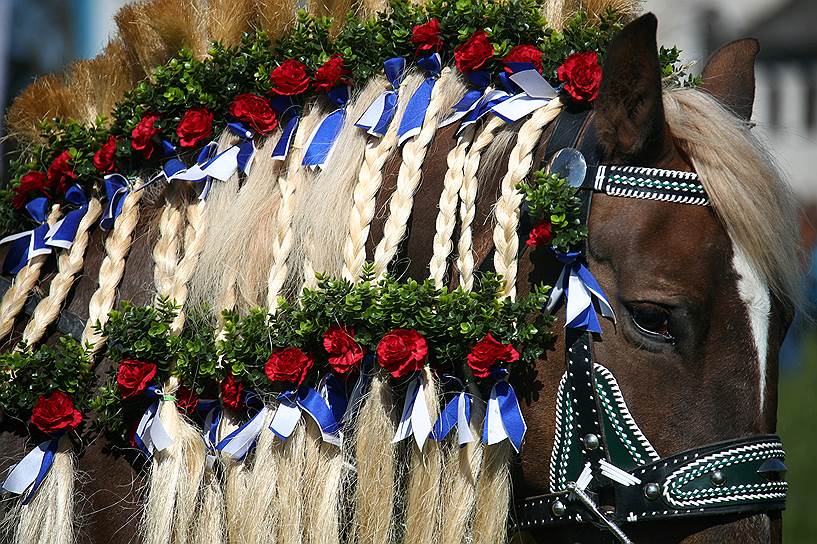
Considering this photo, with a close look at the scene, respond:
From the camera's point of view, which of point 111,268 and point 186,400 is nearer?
point 186,400

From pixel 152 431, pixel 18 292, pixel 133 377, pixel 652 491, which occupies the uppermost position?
pixel 18 292

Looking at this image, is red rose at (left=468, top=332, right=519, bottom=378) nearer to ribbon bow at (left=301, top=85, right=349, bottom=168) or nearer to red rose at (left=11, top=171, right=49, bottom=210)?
ribbon bow at (left=301, top=85, right=349, bottom=168)

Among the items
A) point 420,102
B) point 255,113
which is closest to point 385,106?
point 420,102

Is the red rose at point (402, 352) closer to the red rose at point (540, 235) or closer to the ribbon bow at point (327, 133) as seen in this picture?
the red rose at point (540, 235)

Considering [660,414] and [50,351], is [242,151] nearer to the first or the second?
[50,351]

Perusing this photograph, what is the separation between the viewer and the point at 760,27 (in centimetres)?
2589

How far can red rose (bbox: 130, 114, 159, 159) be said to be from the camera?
237cm

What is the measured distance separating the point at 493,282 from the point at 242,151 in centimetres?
78

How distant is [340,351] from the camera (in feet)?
6.74

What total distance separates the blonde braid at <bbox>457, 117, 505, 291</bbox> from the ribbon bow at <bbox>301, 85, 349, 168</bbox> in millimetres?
371

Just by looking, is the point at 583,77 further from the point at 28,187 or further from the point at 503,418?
the point at 28,187

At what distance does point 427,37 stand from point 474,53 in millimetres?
136

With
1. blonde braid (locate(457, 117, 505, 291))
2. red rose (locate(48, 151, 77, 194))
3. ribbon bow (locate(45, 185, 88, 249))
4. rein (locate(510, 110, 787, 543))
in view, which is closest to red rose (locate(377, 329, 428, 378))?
blonde braid (locate(457, 117, 505, 291))

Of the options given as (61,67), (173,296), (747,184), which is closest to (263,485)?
(173,296)
